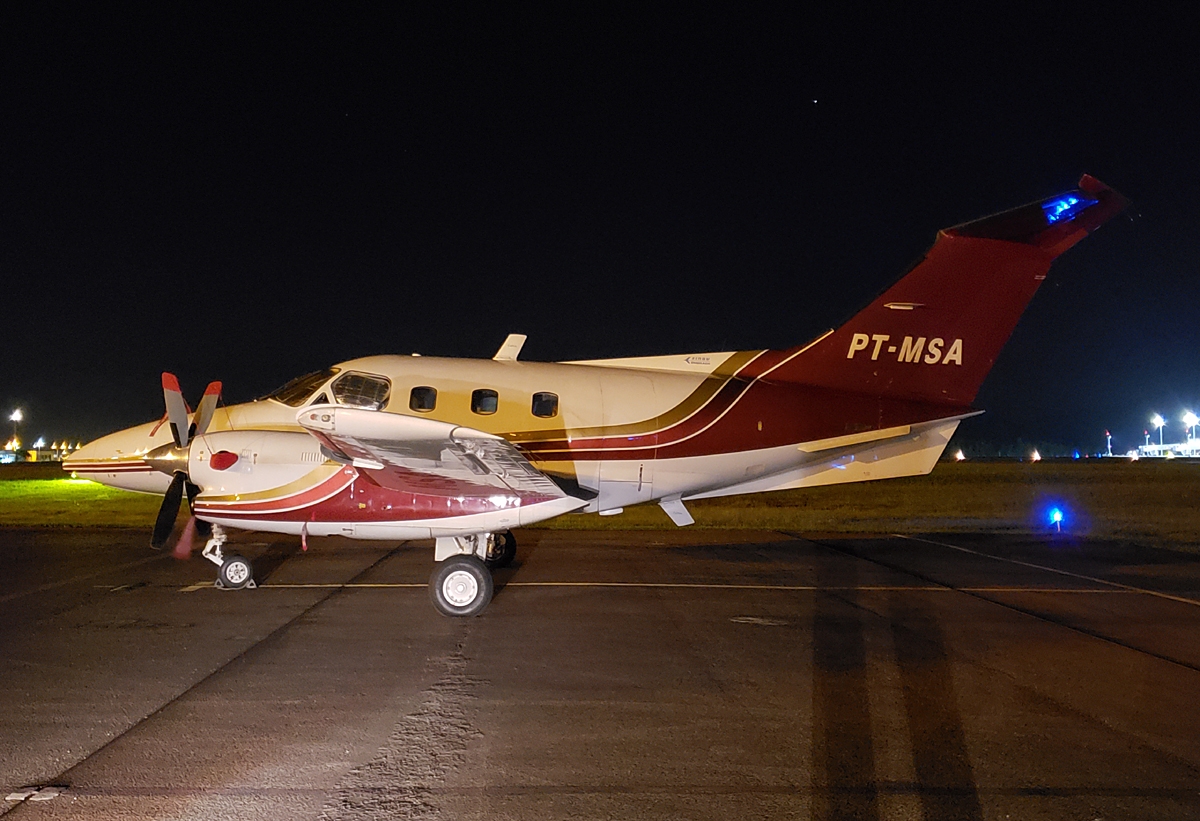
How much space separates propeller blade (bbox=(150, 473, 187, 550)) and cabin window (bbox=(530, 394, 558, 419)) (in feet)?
16.2

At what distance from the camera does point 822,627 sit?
9.59 m

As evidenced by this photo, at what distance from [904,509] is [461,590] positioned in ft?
73.0

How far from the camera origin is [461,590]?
10016mm

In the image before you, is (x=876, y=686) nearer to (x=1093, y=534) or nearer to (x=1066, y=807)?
(x=1066, y=807)

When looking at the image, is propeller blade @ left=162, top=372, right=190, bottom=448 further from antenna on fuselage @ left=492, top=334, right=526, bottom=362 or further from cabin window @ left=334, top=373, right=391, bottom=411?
antenna on fuselage @ left=492, top=334, right=526, bottom=362

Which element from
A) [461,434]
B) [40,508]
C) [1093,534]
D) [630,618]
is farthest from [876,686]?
[40,508]

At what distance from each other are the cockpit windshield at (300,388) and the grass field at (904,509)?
10743 mm

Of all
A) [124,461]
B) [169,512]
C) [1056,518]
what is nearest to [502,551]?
[169,512]

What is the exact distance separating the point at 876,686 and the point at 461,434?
179 inches

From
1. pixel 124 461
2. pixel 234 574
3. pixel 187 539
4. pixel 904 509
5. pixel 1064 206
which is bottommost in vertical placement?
pixel 234 574

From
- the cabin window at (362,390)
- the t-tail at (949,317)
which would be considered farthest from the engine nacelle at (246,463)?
the t-tail at (949,317)

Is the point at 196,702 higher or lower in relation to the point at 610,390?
lower

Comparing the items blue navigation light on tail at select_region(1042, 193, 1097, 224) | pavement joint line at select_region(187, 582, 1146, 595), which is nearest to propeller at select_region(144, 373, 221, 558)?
pavement joint line at select_region(187, 582, 1146, 595)

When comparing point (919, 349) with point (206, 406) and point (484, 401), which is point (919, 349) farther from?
point (206, 406)
